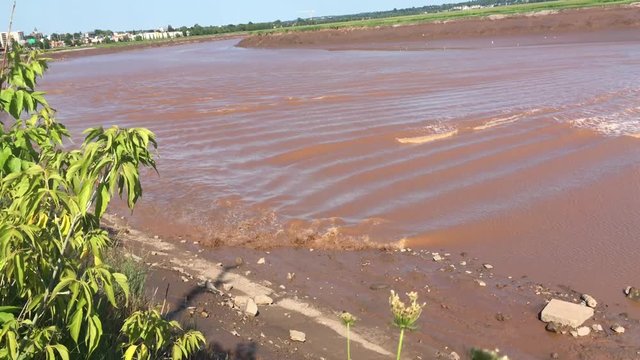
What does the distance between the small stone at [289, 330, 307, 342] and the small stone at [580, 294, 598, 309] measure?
2.83 meters

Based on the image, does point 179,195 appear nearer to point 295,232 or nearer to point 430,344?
point 295,232

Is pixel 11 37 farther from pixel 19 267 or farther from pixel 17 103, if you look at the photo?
pixel 19 267

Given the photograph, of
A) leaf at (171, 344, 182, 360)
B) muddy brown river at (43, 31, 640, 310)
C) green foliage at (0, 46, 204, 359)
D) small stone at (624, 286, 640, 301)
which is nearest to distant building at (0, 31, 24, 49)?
green foliage at (0, 46, 204, 359)

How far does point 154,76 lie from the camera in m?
29.3

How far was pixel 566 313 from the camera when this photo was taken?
18.2 feet

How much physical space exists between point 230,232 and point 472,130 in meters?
6.41

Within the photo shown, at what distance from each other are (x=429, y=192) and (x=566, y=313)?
381cm

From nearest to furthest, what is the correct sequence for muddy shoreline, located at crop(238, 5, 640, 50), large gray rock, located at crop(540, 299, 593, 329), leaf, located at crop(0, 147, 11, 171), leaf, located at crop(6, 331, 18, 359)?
leaf, located at crop(6, 331, 18, 359) → leaf, located at crop(0, 147, 11, 171) → large gray rock, located at crop(540, 299, 593, 329) → muddy shoreline, located at crop(238, 5, 640, 50)

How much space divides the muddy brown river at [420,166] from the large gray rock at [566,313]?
638mm

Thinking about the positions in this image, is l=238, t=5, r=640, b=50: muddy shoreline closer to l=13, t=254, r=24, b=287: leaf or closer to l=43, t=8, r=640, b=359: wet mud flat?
l=43, t=8, r=640, b=359: wet mud flat

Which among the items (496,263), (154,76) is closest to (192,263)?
(496,263)

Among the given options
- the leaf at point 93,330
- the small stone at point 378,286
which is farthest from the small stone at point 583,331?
the leaf at point 93,330

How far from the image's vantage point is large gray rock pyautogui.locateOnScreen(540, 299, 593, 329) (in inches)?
214

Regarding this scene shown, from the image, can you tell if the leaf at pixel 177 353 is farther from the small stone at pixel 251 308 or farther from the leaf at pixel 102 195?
the small stone at pixel 251 308
